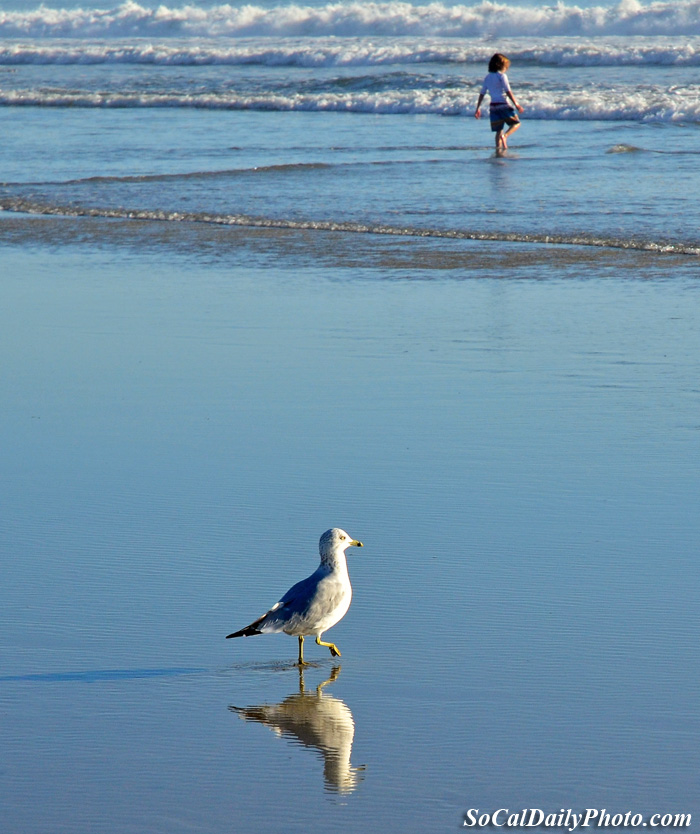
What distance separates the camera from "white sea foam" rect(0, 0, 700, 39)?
3412cm

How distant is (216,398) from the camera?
21.4 feet

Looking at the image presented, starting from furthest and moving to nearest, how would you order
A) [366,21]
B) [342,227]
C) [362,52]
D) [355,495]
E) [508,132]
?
1. [366,21]
2. [362,52]
3. [508,132]
4. [342,227]
5. [355,495]

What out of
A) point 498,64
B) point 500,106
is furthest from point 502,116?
point 498,64

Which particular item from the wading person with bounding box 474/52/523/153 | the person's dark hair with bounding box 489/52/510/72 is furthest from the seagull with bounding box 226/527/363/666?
the person's dark hair with bounding box 489/52/510/72

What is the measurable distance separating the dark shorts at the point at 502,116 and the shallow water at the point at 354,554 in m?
7.76

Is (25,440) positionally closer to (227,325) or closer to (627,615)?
(227,325)

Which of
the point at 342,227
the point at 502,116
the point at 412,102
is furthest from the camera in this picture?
the point at 412,102

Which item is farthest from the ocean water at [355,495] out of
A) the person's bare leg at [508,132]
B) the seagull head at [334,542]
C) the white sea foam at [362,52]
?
the white sea foam at [362,52]

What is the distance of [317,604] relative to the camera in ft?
12.9

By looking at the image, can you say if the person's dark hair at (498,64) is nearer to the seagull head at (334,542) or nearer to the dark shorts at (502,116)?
the dark shorts at (502,116)

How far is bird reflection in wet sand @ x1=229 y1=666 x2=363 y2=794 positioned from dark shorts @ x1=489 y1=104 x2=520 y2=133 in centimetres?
1303

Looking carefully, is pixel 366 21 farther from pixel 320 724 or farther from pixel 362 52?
pixel 320 724

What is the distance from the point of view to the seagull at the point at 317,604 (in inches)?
153

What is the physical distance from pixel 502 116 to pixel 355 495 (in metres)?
11.7
